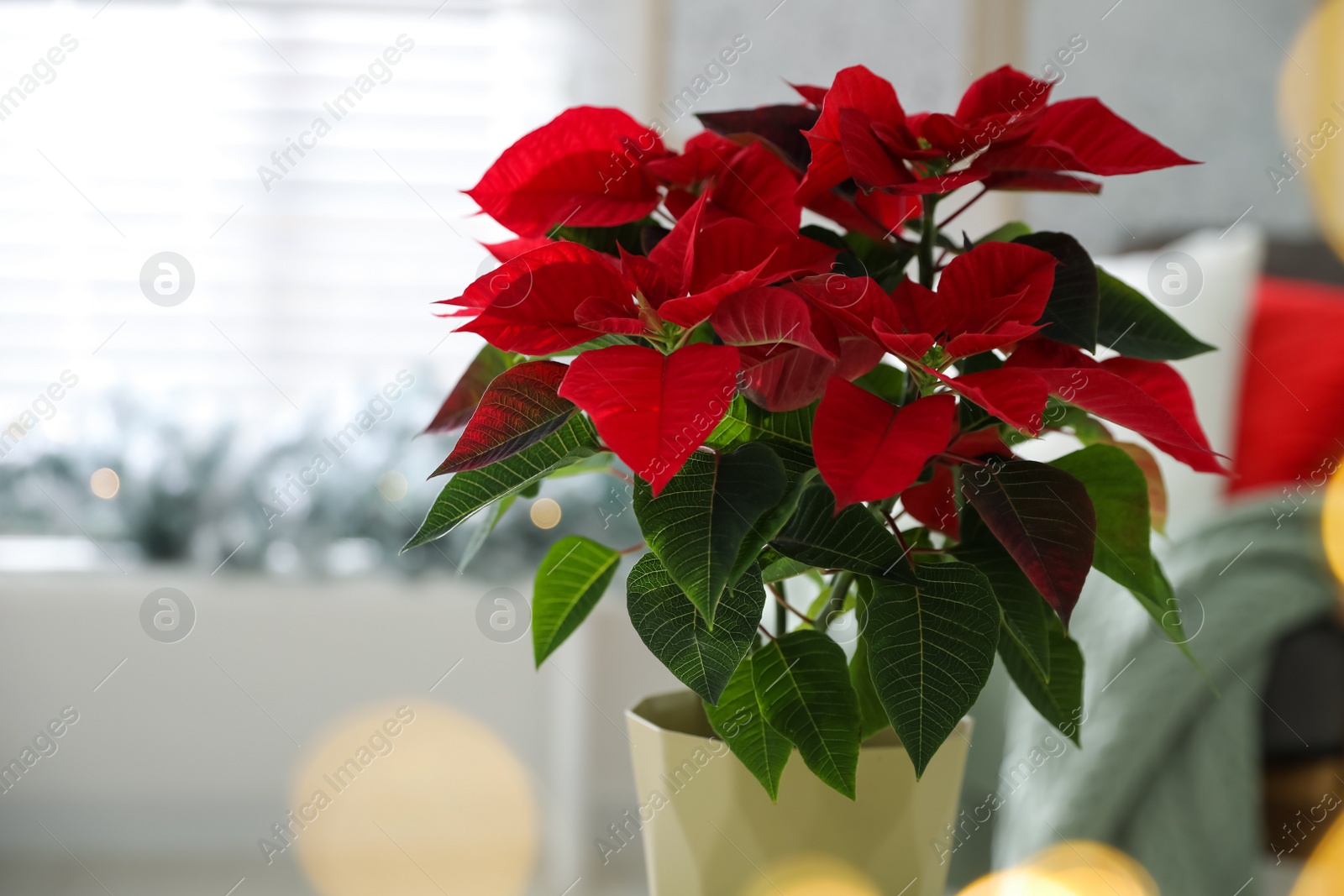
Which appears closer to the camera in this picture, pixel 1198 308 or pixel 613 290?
pixel 613 290

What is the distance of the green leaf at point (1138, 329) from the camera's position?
42 cm

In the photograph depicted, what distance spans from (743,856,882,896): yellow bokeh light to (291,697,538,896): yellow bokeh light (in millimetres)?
1502

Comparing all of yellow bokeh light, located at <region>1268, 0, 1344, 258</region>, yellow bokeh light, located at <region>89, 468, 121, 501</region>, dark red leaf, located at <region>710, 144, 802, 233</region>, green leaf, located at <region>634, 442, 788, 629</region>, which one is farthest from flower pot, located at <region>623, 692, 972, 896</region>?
yellow bokeh light, located at <region>1268, 0, 1344, 258</region>

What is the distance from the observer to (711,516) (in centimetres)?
33

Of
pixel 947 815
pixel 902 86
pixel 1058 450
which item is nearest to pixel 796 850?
pixel 947 815

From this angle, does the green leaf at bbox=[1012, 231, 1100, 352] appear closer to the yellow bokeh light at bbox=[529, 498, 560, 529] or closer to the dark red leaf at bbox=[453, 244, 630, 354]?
the dark red leaf at bbox=[453, 244, 630, 354]

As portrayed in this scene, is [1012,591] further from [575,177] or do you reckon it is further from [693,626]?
[575,177]

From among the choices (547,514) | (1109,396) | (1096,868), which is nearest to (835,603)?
(1109,396)

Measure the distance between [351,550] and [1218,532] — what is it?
1.42 metres

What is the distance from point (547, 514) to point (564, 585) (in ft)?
4.54

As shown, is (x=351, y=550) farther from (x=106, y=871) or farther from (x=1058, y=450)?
(x=1058, y=450)

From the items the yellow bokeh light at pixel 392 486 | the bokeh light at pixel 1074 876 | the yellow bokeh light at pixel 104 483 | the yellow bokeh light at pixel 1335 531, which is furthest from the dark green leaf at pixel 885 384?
the yellow bokeh light at pixel 104 483

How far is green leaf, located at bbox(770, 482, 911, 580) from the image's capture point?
13.6 inches

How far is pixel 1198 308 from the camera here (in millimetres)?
1443
